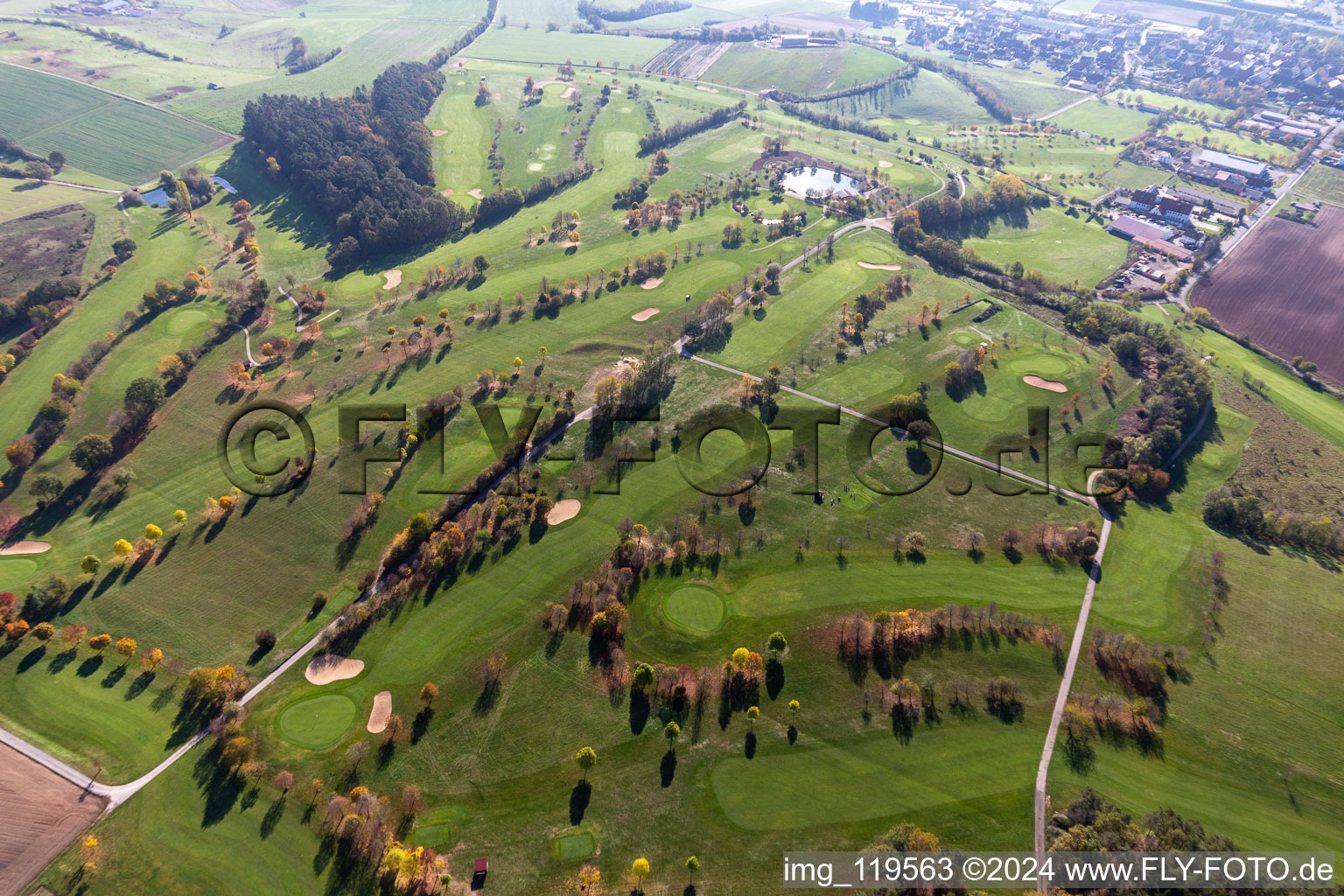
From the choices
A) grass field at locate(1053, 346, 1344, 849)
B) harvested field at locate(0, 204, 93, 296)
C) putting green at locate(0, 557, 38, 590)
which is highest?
harvested field at locate(0, 204, 93, 296)

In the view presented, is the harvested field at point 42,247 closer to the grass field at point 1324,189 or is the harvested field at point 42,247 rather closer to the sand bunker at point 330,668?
the sand bunker at point 330,668

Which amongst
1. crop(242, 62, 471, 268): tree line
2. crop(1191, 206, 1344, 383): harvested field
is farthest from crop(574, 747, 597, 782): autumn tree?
crop(1191, 206, 1344, 383): harvested field

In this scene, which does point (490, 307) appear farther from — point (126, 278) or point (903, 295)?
point (903, 295)

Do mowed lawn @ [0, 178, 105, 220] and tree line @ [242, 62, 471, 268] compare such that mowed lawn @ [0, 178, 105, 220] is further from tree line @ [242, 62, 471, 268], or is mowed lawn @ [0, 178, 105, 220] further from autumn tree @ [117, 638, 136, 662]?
autumn tree @ [117, 638, 136, 662]

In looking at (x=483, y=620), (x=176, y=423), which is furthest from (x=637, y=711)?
(x=176, y=423)

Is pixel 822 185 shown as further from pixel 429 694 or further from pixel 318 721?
pixel 318 721

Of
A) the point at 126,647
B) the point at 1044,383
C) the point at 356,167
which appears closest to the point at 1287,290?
the point at 1044,383
